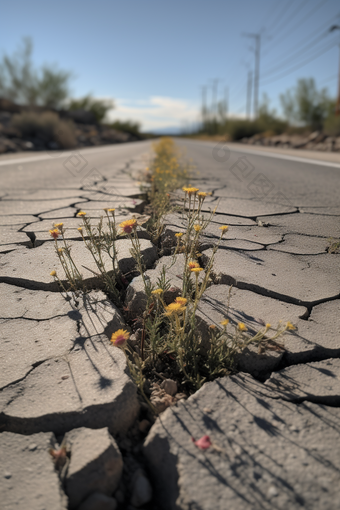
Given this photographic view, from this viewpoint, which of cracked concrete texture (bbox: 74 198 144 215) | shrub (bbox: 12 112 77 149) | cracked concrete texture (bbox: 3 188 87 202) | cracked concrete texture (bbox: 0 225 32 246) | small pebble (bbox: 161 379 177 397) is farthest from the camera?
shrub (bbox: 12 112 77 149)

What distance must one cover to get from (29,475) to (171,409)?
1.10 feet

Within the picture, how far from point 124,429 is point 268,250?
1212 mm

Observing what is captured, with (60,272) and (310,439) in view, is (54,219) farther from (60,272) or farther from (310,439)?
(310,439)

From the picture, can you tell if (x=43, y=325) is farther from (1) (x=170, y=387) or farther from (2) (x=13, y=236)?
(2) (x=13, y=236)

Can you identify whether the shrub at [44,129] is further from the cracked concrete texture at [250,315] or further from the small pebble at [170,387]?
the small pebble at [170,387]

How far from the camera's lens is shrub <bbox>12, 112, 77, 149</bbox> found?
12289 mm

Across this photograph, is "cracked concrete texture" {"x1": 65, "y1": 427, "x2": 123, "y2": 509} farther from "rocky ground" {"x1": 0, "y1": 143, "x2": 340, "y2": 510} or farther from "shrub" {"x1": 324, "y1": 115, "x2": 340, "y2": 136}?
"shrub" {"x1": 324, "y1": 115, "x2": 340, "y2": 136}

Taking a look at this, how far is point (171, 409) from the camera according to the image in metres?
0.88

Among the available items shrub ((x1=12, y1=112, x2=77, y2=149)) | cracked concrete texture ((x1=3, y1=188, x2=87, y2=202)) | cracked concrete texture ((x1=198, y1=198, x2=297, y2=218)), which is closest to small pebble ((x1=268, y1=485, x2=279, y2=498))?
cracked concrete texture ((x1=198, y1=198, x2=297, y2=218))

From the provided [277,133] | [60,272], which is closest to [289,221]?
[60,272]

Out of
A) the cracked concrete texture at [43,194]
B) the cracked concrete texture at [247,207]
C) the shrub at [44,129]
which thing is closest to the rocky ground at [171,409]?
the cracked concrete texture at [247,207]

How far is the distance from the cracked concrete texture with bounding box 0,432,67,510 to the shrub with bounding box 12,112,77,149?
1260 cm

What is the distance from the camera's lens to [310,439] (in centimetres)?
78

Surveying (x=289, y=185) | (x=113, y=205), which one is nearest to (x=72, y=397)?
(x=113, y=205)
